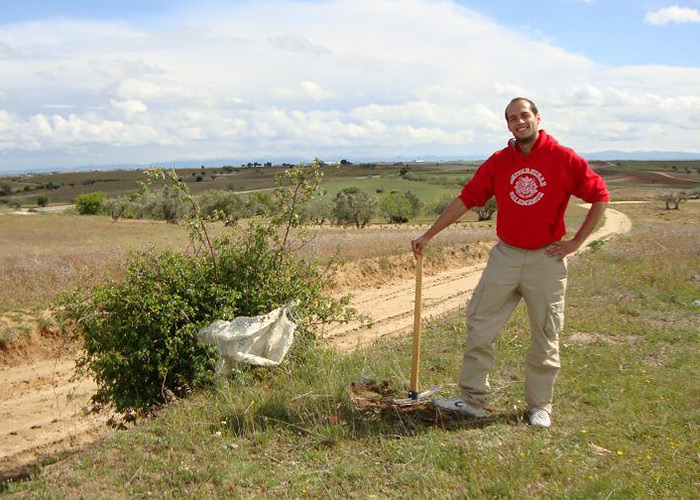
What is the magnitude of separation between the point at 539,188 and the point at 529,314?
38.9 inches

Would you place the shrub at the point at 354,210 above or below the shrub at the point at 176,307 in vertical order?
below

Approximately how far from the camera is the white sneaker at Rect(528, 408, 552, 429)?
15.7 feet

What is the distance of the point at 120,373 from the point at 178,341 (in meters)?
0.67

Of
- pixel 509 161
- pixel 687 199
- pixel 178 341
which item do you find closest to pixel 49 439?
pixel 178 341

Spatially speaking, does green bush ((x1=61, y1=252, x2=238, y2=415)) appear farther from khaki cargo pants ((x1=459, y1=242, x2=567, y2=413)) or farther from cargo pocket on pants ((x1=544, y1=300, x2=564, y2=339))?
cargo pocket on pants ((x1=544, y1=300, x2=564, y2=339))

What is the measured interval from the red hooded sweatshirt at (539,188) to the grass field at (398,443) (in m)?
1.50

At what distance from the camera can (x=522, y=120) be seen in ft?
14.8

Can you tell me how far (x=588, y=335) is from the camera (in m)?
8.22

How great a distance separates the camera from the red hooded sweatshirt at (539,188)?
177 inches

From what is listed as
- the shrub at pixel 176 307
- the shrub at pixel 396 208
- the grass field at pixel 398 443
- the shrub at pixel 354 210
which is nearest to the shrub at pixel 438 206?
the shrub at pixel 396 208

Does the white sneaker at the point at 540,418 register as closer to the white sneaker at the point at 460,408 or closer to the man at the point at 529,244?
the man at the point at 529,244

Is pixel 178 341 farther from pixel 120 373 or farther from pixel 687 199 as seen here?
pixel 687 199

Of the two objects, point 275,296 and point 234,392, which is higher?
point 275,296

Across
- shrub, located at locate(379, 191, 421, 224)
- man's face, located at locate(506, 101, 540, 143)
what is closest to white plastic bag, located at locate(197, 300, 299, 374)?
man's face, located at locate(506, 101, 540, 143)
